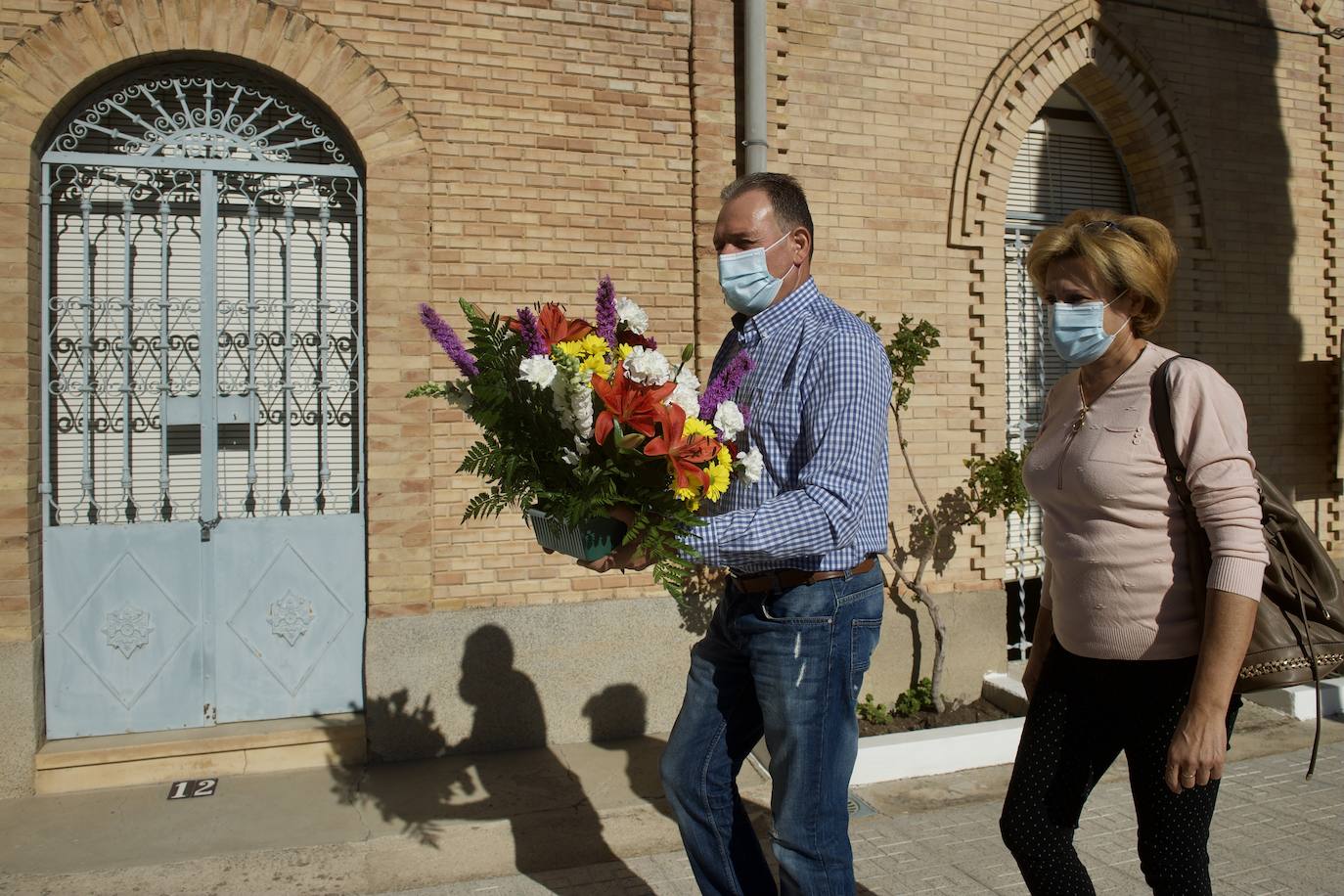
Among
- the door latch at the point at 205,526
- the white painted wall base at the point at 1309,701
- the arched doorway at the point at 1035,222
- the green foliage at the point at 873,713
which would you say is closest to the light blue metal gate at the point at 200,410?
the door latch at the point at 205,526

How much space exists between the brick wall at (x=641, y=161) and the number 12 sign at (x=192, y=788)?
3.44 ft

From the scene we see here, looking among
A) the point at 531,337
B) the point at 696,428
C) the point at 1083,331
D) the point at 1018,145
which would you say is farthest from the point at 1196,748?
the point at 1018,145

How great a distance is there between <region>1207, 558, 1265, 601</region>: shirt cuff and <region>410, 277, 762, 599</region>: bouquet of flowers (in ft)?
3.41

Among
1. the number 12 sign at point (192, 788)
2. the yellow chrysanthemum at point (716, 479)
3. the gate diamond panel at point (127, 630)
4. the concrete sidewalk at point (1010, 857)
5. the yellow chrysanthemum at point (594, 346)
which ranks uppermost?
the yellow chrysanthemum at point (594, 346)

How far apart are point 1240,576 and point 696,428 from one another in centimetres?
122

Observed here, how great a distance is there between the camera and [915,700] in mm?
6012

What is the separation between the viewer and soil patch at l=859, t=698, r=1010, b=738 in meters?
5.70

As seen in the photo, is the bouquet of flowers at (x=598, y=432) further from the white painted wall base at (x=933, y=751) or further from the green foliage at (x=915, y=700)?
the green foliage at (x=915, y=700)

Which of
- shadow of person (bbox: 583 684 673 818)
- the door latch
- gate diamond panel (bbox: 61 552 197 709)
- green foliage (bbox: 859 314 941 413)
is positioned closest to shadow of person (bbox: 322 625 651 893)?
shadow of person (bbox: 583 684 673 818)

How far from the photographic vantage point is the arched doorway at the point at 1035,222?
22.8 ft

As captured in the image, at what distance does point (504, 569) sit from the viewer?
18.2 feet

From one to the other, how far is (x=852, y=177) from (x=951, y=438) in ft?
5.57

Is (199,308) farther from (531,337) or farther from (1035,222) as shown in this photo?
(1035,222)

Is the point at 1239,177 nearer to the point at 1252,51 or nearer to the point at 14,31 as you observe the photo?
the point at 1252,51
